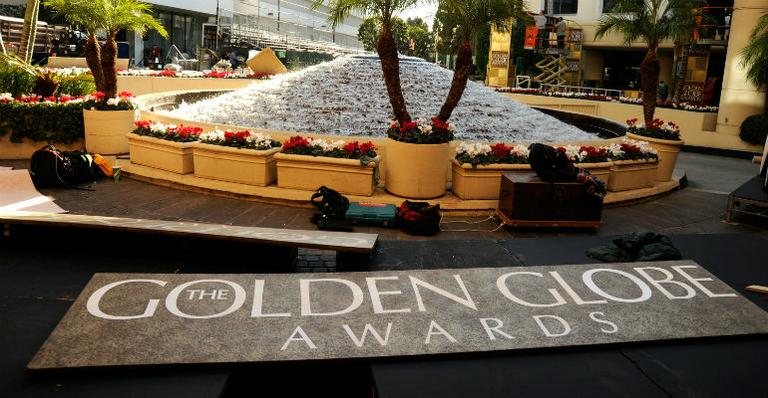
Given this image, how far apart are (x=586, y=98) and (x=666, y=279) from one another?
751 inches

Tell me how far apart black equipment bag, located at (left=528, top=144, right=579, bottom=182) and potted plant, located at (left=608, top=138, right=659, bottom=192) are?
2.25 m

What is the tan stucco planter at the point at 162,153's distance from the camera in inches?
377

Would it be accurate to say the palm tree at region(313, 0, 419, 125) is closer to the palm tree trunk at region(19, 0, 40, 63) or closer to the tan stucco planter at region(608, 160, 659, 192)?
the tan stucco planter at region(608, 160, 659, 192)

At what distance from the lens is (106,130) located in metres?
11.4

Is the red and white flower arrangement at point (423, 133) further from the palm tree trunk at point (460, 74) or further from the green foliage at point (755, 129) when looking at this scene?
the green foliage at point (755, 129)

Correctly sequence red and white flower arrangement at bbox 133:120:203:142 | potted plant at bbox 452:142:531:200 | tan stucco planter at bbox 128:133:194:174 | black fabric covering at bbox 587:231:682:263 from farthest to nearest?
1. red and white flower arrangement at bbox 133:120:203:142
2. tan stucco planter at bbox 128:133:194:174
3. potted plant at bbox 452:142:531:200
4. black fabric covering at bbox 587:231:682:263

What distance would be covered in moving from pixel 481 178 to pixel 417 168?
1.01m

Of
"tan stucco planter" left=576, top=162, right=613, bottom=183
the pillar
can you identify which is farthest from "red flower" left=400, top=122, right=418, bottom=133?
the pillar

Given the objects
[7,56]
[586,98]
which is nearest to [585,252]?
[7,56]

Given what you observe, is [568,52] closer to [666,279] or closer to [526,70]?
[526,70]

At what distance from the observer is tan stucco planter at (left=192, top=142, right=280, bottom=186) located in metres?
9.04

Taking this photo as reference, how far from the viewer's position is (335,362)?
356 centimetres

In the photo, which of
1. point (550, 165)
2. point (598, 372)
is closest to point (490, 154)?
point (550, 165)

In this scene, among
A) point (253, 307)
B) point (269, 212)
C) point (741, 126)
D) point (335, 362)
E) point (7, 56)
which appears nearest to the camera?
point (335, 362)
